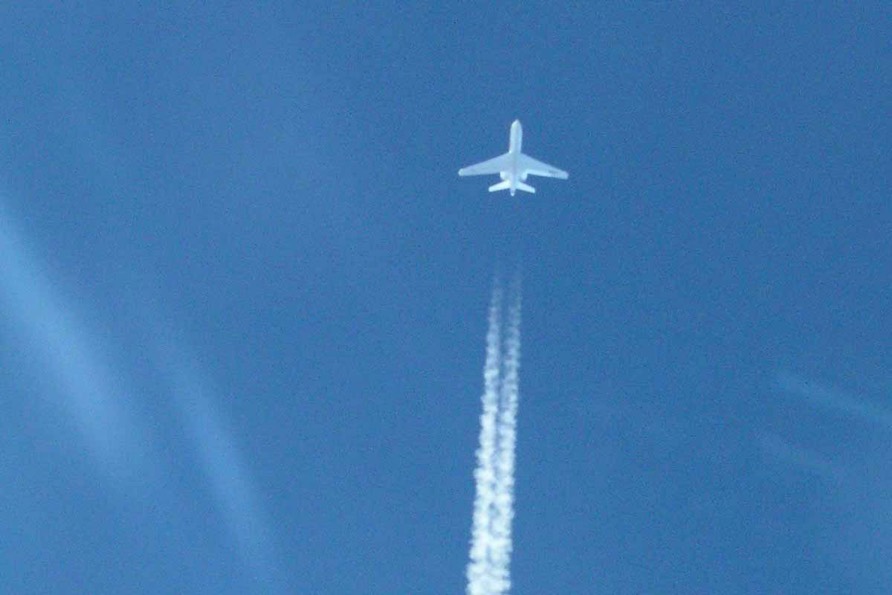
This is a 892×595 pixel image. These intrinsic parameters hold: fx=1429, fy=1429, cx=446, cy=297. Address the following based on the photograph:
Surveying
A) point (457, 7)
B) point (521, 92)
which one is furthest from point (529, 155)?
point (457, 7)

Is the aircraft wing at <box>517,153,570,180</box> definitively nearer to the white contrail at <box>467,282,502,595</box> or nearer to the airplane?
the airplane

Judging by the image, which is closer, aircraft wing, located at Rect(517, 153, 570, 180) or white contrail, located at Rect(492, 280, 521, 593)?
white contrail, located at Rect(492, 280, 521, 593)

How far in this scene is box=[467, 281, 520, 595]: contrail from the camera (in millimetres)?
132625

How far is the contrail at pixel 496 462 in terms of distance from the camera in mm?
132625

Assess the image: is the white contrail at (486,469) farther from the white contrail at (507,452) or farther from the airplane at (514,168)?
the airplane at (514,168)

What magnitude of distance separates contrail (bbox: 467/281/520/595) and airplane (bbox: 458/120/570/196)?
10.3 m

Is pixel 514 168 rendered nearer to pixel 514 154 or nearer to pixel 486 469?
pixel 514 154

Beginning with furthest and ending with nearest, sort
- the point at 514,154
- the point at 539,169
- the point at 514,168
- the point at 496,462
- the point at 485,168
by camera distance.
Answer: the point at 485,168 < the point at 539,169 < the point at 514,154 < the point at 514,168 < the point at 496,462

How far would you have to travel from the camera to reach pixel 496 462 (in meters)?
138

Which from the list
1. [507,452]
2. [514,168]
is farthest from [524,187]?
[507,452]

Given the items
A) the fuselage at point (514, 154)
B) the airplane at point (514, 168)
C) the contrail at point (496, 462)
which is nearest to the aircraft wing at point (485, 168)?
the airplane at point (514, 168)

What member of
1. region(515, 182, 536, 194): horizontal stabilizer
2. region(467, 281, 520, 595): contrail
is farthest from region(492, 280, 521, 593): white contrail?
region(515, 182, 536, 194): horizontal stabilizer

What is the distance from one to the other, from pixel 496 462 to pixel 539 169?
1228 inches

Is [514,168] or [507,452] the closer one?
[507,452]
